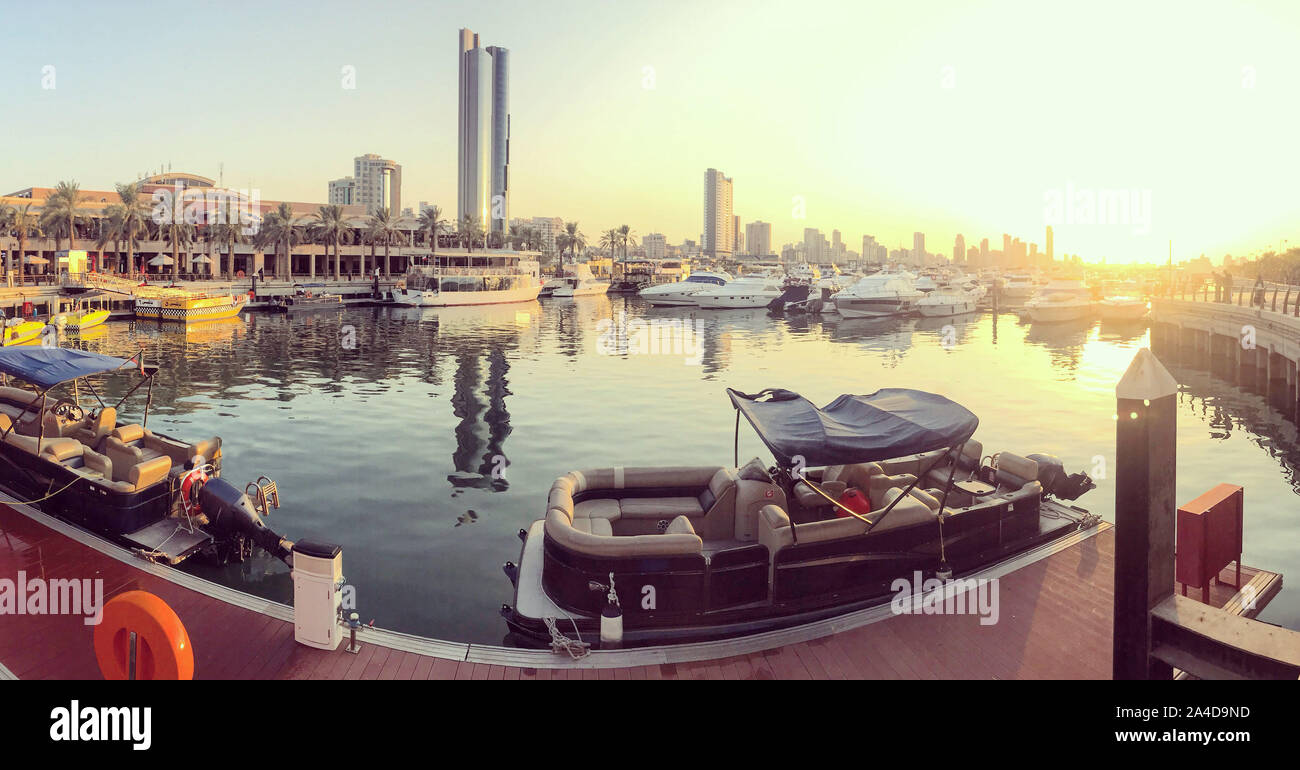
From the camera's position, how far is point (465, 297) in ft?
361

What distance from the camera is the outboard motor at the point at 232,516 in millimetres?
14938

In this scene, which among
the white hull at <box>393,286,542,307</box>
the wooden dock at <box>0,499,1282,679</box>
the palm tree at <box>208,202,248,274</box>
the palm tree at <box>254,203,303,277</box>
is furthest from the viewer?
the palm tree at <box>254,203,303,277</box>

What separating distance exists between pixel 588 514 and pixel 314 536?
328 inches

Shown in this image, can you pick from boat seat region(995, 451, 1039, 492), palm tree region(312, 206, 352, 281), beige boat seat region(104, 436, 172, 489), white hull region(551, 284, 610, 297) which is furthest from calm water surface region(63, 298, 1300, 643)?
white hull region(551, 284, 610, 297)

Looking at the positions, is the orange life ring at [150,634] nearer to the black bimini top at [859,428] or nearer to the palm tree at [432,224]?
the black bimini top at [859,428]

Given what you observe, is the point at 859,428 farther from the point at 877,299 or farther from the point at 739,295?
the point at 739,295

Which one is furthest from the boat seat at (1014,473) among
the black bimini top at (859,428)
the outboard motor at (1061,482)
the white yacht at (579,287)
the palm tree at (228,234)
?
the white yacht at (579,287)

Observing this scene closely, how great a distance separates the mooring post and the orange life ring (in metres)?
8.80

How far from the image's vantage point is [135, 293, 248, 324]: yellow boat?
2963 inches

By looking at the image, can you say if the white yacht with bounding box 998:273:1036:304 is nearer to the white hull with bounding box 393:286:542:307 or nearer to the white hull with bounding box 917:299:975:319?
the white hull with bounding box 917:299:975:319

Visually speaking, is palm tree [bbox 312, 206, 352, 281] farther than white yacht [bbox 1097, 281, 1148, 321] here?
Yes

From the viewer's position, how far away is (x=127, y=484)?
1520cm
